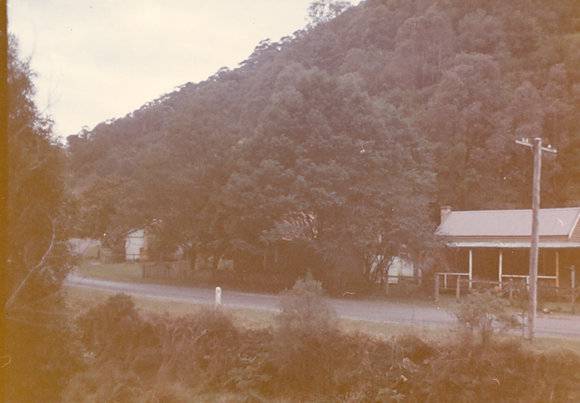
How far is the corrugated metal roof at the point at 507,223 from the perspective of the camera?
27.5m

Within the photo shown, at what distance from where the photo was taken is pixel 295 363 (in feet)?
56.2

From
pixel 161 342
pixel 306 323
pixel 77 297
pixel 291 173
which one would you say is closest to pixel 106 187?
pixel 291 173

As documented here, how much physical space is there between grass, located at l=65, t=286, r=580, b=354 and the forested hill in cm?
494

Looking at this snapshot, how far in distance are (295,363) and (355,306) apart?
264 inches

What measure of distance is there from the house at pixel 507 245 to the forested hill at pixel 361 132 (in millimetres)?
2349

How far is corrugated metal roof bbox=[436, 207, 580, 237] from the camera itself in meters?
27.5

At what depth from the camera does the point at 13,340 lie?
40.1 ft

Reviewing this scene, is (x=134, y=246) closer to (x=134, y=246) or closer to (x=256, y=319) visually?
(x=134, y=246)

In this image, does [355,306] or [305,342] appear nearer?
[305,342]

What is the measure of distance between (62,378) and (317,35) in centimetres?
3440

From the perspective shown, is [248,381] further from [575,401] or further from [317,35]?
[317,35]

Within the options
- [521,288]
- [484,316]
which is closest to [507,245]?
[521,288]

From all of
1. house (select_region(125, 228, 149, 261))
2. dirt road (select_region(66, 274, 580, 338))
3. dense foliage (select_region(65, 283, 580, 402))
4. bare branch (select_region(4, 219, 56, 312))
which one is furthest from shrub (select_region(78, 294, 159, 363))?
house (select_region(125, 228, 149, 261))

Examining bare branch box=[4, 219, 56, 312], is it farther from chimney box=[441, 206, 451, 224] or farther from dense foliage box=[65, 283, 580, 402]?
chimney box=[441, 206, 451, 224]
